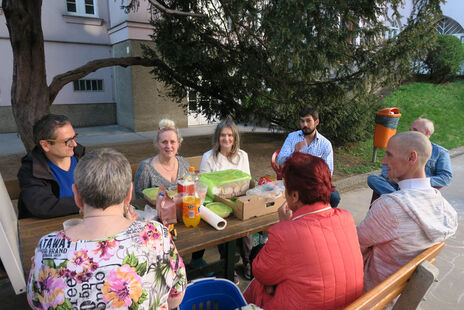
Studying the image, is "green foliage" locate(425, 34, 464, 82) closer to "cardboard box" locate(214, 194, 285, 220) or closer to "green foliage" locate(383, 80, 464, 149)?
"green foliage" locate(383, 80, 464, 149)

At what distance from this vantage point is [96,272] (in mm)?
1042

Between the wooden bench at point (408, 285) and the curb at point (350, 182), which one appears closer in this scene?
the wooden bench at point (408, 285)

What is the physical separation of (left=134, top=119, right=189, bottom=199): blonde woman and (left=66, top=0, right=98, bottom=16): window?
10.5 metres

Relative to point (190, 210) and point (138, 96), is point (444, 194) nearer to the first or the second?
point (190, 210)

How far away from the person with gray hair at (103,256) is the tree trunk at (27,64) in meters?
4.74

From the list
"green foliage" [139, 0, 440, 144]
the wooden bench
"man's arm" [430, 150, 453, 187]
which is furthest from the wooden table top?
"green foliage" [139, 0, 440, 144]

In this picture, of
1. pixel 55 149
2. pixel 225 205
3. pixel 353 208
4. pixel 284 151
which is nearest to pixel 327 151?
pixel 284 151

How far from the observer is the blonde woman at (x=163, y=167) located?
2818 millimetres

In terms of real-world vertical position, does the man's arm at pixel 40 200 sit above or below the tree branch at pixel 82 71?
below

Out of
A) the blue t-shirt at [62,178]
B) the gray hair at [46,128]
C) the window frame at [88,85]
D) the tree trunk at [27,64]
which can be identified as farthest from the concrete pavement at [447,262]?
the window frame at [88,85]

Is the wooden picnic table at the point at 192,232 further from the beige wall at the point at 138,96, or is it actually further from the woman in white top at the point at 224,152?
the beige wall at the point at 138,96

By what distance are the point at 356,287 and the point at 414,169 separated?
0.84m

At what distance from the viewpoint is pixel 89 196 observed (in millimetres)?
1127

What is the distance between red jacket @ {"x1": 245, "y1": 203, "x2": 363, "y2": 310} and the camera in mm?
1328
